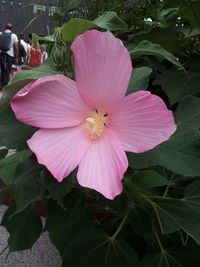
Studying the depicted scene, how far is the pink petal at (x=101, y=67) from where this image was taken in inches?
13.9

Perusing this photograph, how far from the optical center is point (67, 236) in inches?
25.6

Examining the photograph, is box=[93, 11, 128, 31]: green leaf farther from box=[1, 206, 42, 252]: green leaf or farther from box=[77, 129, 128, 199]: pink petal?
box=[1, 206, 42, 252]: green leaf

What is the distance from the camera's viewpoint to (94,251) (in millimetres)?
584

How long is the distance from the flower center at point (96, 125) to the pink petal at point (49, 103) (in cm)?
1

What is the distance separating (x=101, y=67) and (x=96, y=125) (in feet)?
0.21

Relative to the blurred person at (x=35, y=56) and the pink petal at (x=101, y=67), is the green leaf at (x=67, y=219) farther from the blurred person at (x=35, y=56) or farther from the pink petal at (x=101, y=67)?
the blurred person at (x=35, y=56)

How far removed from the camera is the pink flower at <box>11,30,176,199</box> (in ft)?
1.12

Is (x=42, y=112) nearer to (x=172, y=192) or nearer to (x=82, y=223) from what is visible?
(x=82, y=223)

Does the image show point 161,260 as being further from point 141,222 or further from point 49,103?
point 49,103

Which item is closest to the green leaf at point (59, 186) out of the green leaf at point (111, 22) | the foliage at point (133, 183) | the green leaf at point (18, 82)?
the foliage at point (133, 183)

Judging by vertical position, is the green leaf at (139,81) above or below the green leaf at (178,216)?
above

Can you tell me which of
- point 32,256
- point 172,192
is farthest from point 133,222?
point 32,256

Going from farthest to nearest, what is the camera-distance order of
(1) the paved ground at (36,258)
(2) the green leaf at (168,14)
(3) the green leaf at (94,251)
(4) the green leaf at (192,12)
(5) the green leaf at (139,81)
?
(1) the paved ground at (36,258), (2) the green leaf at (168,14), (4) the green leaf at (192,12), (3) the green leaf at (94,251), (5) the green leaf at (139,81)

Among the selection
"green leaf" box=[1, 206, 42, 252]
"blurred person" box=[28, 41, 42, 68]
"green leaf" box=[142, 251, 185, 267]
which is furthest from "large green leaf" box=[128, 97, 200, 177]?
"blurred person" box=[28, 41, 42, 68]
